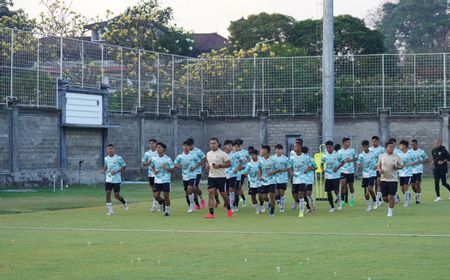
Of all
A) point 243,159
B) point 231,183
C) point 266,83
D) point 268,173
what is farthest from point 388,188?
point 266,83

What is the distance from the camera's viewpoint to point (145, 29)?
78.0 metres

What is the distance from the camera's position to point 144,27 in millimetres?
78000

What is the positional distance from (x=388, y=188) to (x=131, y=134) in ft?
86.6

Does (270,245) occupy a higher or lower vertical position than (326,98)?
lower

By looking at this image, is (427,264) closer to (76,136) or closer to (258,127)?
(76,136)

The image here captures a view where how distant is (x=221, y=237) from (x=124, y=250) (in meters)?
3.16

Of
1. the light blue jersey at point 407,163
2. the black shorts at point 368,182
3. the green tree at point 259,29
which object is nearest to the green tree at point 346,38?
the green tree at point 259,29

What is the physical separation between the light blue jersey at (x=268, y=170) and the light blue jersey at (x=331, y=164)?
2.60m

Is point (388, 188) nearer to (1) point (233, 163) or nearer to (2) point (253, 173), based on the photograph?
(2) point (253, 173)

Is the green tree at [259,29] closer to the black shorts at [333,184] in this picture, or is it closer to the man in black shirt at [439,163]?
the man in black shirt at [439,163]

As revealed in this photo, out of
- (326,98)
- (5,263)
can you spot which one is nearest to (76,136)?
(326,98)

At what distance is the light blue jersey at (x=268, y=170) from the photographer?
2922 cm

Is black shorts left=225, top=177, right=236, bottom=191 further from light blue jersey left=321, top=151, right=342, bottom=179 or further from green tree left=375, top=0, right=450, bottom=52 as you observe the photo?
green tree left=375, top=0, right=450, bottom=52

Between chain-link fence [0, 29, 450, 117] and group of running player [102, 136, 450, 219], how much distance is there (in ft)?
66.6
